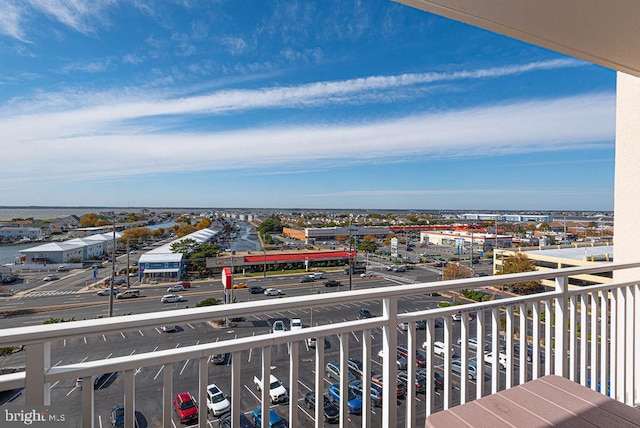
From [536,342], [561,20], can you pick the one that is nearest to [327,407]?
[536,342]

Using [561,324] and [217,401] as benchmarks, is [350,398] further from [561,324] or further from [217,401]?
[561,324]

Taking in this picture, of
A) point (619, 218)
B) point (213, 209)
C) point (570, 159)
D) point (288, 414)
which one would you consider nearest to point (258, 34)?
point (213, 209)


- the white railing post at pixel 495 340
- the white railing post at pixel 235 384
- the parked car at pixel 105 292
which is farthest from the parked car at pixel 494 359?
the parked car at pixel 105 292

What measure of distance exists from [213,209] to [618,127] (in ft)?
23.3

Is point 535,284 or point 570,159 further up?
point 570,159

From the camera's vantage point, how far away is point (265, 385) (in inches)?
47.0

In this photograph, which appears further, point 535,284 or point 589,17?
point 535,284

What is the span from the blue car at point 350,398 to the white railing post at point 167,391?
680 mm

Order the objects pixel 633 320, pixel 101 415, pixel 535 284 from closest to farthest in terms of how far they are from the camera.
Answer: pixel 101 415, pixel 535 284, pixel 633 320

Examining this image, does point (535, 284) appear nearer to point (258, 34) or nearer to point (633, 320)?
point (633, 320)

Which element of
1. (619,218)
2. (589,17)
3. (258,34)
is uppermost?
(258,34)

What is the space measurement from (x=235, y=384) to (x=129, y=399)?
0.32 metres

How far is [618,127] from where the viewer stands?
2.92m

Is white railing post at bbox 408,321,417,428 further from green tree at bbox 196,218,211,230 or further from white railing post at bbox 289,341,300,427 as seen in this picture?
green tree at bbox 196,218,211,230
